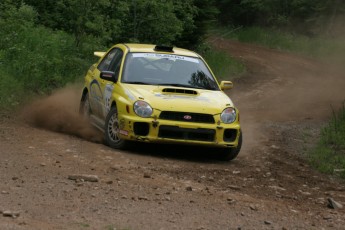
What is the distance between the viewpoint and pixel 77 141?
1157cm

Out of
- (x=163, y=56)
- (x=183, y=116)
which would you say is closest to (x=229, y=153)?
(x=183, y=116)

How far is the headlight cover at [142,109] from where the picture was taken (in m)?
11.0

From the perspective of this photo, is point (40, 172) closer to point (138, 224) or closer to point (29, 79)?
point (138, 224)

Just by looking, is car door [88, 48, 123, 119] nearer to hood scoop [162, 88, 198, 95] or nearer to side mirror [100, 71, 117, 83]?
side mirror [100, 71, 117, 83]

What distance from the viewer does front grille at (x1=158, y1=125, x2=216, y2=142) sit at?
1095cm

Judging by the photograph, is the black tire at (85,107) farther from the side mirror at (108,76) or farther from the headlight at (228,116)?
the headlight at (228,116)

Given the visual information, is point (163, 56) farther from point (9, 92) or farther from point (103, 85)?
point (9, 92)

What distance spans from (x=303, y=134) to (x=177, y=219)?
8693 millimetres

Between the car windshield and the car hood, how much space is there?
30 cm

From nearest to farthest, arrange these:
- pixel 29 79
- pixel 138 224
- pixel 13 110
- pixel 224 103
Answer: pixel 138 224 < pixel 224 103 < pixel 13 110 < pixel 29 79

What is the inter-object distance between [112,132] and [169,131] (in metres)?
1.00

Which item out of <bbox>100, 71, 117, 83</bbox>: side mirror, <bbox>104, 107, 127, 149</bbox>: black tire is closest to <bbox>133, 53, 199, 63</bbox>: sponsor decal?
<bbox>100, 71, 117, 83</bbox>: side mirror

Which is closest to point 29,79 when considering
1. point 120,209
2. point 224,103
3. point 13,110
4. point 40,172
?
point 13,110

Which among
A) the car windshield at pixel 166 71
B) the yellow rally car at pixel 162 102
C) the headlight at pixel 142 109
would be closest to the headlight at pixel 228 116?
the yellow rally car at pixel 162 102
